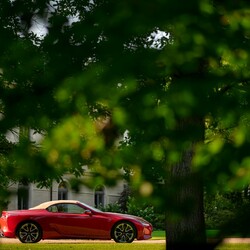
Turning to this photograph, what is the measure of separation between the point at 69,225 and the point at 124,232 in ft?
5.52

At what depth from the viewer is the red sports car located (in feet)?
64.6

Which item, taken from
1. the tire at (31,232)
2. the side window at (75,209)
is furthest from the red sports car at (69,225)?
the side window at (75,209)

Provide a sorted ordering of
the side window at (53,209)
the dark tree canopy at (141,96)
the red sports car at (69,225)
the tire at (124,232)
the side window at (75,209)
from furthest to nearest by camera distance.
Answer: the side window at (75,209), the side window at (53,209), the tire at (124,232), the red sports car at (69,225), the dark tree canopy at (141,96)

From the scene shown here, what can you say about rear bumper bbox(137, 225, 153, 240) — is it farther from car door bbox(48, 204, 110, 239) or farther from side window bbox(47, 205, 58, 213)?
side window bbox(47, 205, 58, 213)

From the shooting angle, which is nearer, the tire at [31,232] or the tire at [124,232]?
the tire at [31,232]

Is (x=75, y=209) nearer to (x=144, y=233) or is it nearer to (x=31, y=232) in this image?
(x=31, y=232)

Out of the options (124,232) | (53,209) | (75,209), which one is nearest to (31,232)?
(53,209)

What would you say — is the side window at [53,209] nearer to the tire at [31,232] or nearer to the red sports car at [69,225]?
the red sports car at [69,225]

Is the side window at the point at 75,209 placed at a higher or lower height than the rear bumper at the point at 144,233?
higher

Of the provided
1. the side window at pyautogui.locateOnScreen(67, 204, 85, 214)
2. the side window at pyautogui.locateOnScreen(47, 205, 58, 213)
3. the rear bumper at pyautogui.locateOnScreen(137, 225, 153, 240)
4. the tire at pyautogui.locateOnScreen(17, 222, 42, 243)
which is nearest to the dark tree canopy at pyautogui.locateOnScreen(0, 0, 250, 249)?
the rear bumper at pyautogui.locateOnScreen(137, 225, 153, 240)

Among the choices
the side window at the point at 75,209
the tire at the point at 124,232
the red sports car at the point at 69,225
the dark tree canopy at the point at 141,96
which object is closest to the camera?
the dark tree canopy at the point at 141,96

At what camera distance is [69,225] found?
20000mm

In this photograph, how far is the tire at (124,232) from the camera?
65.2ft

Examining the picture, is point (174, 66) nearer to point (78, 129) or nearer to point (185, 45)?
point (185, 45)
